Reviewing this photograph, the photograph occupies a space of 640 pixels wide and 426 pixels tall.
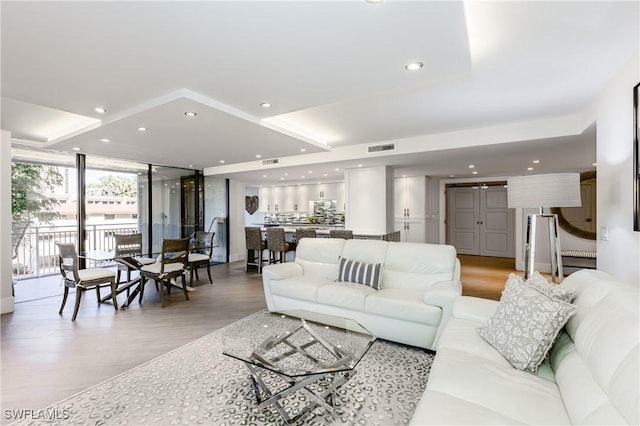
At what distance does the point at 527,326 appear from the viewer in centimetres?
168

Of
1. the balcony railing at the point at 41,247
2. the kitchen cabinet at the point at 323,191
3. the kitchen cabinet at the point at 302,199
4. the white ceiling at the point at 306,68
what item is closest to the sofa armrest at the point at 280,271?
the white ceiling at the point at 306,68

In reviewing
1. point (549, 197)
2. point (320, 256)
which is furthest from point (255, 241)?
point (549, 197)

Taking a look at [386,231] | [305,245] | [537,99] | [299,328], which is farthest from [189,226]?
[537,99]

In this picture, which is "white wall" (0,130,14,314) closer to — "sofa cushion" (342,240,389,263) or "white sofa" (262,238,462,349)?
"white sofa" (262,238,462,349)

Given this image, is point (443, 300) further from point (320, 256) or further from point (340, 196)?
point (340, 196)

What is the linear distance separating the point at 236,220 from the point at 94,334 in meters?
5.11

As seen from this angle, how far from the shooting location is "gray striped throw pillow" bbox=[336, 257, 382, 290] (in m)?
3.37

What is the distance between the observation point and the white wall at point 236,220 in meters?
7.96

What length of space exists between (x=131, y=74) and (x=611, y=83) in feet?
13.3

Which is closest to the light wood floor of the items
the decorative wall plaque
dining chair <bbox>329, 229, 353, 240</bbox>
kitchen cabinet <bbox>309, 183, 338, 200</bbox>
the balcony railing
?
dining chair <bbox>329, 229, 353, 240</bbox>

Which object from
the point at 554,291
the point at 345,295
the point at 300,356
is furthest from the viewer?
the point at 345,295

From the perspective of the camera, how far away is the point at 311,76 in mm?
2406

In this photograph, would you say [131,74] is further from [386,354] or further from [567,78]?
[567,78]

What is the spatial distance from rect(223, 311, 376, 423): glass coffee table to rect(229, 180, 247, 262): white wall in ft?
18.5
